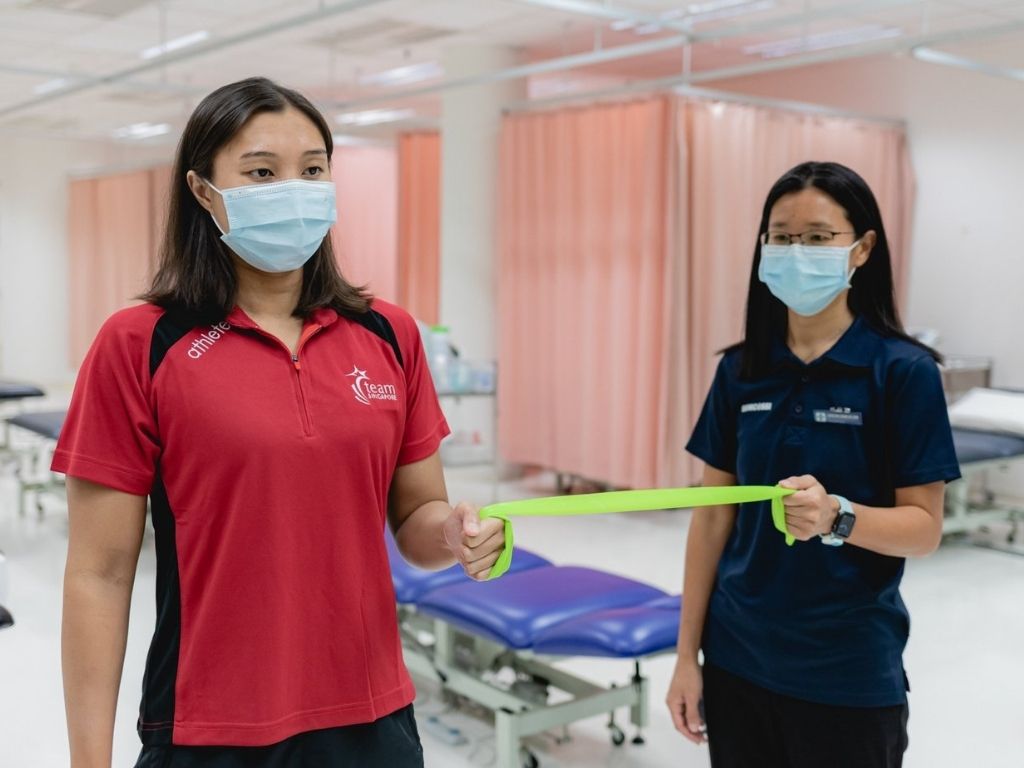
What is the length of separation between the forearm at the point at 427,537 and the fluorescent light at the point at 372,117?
698 centimetres

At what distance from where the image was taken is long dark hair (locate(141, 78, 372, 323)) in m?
1.27

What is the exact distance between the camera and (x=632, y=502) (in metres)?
1.43

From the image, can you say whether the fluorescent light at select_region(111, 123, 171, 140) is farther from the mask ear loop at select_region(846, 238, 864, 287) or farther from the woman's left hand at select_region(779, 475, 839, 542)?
the woman's left hand at select_region(779, 475, 839, 542)

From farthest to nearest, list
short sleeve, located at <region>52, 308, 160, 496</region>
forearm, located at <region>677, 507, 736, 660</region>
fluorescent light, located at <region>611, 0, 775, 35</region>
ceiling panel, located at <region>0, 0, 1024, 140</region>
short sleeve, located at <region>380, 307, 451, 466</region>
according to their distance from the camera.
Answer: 1. ceiling panel, located at <region>0, 0, 1024, 140</region>
2. fluorescent light, located at <region>611, 0, 775, 35</region>
3. forearm, located at <region>677, 507, 736, 660</region>
4. short sleeve, located at <region>380, 307, 451, 466</region>
5. short sleeve, located at <region>52, 308, 160, 496</region>

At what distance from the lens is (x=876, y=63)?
7.62 meters

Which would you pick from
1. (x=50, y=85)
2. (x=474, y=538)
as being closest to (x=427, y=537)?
(x=474, y=538)

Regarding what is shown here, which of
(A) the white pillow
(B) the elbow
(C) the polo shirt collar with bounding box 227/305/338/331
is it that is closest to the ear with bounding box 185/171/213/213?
(C) the polo shirt collar with bounding box 227/305/338/331

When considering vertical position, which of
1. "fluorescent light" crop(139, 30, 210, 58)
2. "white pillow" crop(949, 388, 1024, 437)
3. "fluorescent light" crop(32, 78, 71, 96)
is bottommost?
"white pillow" crop(949, 388, 1024, 437)

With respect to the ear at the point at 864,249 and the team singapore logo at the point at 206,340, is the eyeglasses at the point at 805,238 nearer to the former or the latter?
the ear at the point at 864,249

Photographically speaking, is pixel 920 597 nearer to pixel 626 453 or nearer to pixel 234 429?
pixel 626 453

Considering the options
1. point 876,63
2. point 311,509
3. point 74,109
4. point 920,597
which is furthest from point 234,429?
point 74,109

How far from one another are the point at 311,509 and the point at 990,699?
10.4 ft

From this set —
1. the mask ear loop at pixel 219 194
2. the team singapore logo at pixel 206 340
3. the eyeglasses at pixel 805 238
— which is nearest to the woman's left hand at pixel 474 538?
the team singapore logo at pixel 206 340

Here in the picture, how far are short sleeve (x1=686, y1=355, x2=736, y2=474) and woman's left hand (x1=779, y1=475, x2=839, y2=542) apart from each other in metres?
0.29
